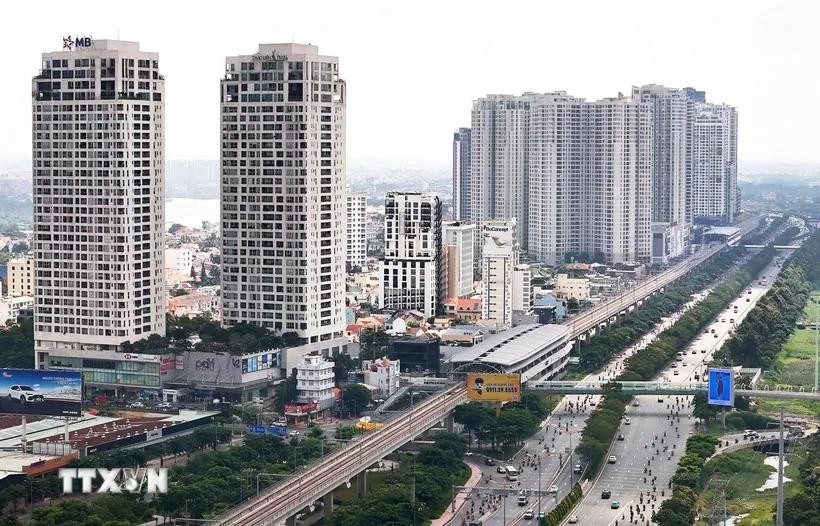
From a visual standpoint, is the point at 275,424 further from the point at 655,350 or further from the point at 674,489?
the point at 655,350

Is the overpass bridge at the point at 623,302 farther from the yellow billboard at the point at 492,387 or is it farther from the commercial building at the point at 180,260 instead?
the commercial building at the point at 180,260

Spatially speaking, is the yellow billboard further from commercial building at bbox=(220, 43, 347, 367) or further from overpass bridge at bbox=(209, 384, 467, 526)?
commercial building at bbox=(220, 43, 347, 367)

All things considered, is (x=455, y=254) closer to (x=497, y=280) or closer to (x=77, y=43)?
(x=497, y=280)

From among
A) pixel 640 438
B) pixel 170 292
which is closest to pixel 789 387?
pixel 640 438

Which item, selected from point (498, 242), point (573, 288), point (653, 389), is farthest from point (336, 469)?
point (573, 288)

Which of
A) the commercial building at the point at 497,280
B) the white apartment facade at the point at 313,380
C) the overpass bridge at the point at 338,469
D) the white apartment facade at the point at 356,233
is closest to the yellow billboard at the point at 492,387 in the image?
the overpass bridge at the point at 338,469

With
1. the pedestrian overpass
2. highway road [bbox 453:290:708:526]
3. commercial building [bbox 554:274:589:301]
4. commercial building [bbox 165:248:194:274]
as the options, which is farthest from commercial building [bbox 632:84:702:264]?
the pedestrian overpass
